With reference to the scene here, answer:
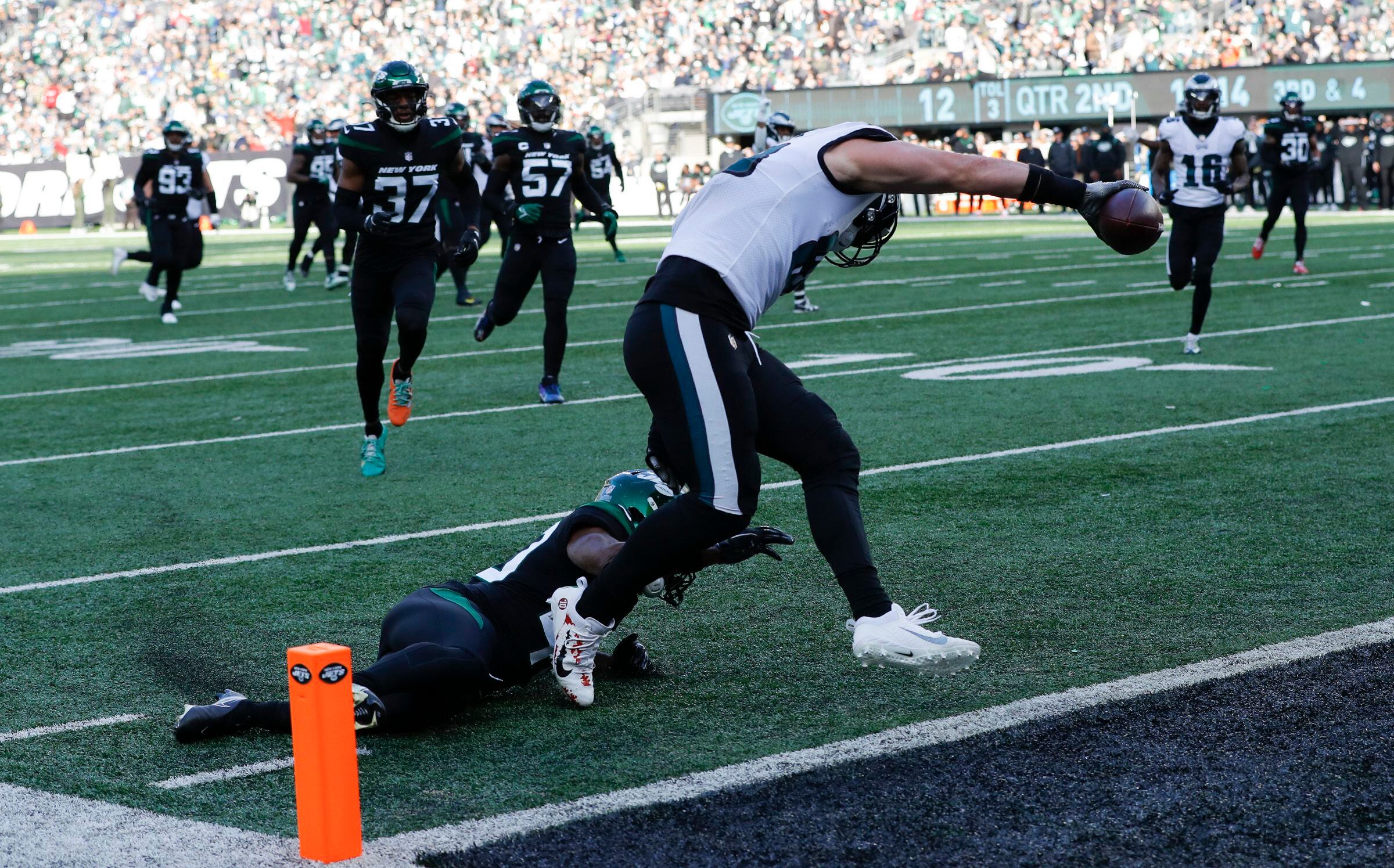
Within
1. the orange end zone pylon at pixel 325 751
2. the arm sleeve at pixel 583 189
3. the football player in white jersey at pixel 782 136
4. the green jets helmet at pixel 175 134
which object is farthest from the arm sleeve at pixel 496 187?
the orange end zone pylon at pixel 325 751

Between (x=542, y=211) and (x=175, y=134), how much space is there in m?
7.21

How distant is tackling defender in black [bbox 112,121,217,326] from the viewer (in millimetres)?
15938

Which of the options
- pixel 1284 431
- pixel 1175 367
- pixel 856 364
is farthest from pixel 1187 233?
pixel 1284 431

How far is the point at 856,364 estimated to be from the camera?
11141mm

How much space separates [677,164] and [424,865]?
39.4 meters

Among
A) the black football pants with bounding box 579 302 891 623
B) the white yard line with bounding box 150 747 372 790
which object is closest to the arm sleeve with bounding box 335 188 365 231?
the black football pants with bounding box 579 302 891 623

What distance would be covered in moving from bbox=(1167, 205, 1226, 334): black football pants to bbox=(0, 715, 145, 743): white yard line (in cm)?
826

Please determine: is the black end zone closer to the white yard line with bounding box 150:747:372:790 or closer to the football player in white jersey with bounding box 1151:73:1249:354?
the white yard line with bounding box 150:747:372:790

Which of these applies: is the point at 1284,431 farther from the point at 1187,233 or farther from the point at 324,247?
the point at 324,247

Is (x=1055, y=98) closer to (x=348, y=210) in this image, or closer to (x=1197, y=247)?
(x=1197, y=247)

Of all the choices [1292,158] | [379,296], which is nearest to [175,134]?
[379,296]

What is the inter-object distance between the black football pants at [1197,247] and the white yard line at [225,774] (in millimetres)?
8354

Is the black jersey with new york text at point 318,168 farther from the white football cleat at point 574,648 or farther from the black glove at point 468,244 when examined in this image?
the white football cleat at point 574,648

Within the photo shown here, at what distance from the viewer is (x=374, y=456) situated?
772 centimetres
